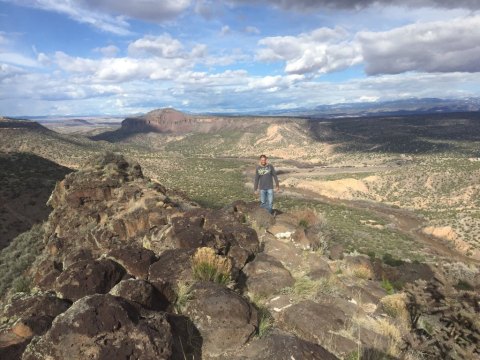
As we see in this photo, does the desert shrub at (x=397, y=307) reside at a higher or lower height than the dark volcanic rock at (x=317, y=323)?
lower

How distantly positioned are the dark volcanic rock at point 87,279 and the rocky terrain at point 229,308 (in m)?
0.02

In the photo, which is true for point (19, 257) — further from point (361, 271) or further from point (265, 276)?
point (361, 271)

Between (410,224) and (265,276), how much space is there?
184 feet

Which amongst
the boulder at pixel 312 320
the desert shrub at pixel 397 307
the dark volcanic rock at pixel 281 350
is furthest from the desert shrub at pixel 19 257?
the desert shrub at pixel 397 307

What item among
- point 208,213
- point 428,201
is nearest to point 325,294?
point 208,213

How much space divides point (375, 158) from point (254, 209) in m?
116

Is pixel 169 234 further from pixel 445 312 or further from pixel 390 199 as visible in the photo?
pixel 390 199

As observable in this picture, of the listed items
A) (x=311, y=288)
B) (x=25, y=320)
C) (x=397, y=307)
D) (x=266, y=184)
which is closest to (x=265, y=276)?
(x=311, y=288)

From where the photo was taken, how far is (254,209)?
46.0ft

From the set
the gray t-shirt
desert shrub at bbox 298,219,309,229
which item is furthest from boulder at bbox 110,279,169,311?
the gray t-shirt

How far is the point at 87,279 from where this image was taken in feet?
23.3

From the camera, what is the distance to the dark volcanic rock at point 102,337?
4.58m

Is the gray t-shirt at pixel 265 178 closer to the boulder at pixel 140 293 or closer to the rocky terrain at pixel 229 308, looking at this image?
the rocky terrain at pixel 229 308

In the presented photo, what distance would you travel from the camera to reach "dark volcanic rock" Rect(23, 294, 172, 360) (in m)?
4.58
